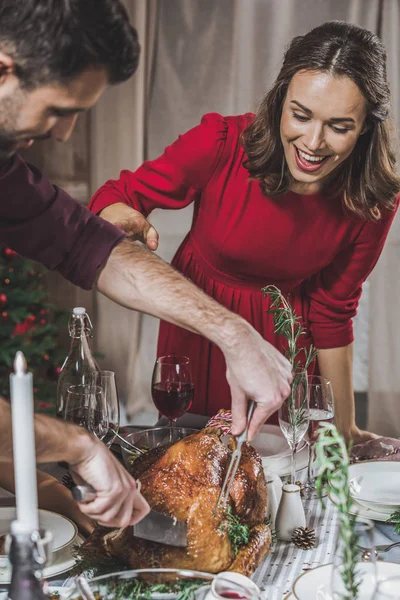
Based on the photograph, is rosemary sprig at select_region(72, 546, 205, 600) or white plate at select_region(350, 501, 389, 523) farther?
white plate at select_region(350, 501, 389, 523)

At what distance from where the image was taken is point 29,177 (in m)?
1.36

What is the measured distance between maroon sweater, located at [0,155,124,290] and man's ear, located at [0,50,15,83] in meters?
A: 0.40

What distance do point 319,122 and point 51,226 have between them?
0.69 meters

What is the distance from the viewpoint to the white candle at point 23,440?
673 mm

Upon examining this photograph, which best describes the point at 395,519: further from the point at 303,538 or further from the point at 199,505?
the point at 199,505

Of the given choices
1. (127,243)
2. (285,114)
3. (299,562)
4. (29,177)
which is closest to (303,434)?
(299,562)

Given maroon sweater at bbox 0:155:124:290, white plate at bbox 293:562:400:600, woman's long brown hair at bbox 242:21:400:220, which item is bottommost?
white plate at bbox 293:562:400:600

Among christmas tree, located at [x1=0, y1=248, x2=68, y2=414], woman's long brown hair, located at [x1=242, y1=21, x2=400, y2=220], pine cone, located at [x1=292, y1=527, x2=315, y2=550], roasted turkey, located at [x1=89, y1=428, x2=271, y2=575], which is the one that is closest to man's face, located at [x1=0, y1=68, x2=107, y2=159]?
roasted turkey, located at [x1=89, y1=428, x2=271, y2=575]

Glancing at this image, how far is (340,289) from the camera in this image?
6.82 ft

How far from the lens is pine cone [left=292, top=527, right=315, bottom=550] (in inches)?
47.3

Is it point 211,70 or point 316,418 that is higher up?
point 211,70

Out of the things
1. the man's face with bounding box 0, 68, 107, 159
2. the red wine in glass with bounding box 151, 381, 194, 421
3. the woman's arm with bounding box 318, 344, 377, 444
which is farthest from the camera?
the woman's arm with bounding box 318, 344, 377, 444

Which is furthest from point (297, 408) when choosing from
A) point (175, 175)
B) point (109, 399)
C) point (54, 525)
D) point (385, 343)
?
point (385, 343)

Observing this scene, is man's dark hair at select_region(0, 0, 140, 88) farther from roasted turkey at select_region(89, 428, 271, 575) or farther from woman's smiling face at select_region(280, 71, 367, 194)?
woman's smiling face at select_region(280, 71, 367, 194)
